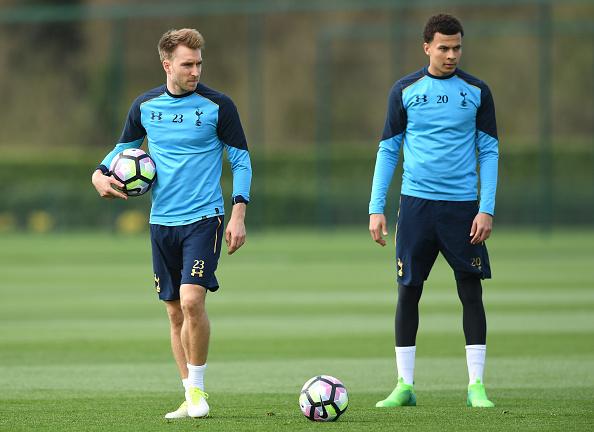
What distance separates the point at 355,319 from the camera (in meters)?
13.7

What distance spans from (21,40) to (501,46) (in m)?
15.3

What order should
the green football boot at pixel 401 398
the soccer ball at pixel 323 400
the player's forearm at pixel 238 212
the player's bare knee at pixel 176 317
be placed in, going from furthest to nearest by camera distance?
the green football boot at pixel 401 398
the player's bare knee at pixel 176 317
the player's forearm at pixel 238 212
the soccer ball at pixel 323 400

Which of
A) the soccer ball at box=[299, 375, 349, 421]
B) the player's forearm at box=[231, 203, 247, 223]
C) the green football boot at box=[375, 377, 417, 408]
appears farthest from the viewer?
the green football boot at box=[375, 377, 417, 408]

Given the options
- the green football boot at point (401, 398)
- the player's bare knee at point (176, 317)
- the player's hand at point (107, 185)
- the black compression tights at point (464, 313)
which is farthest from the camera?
the black compression tights at point (464, 313)

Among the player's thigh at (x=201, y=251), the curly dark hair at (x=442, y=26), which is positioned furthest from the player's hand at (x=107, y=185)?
the curly dark hair at (x=442, y=26)

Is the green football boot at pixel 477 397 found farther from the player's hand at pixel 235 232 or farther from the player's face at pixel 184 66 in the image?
the player's face at pixel 184 66

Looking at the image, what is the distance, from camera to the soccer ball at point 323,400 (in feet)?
23.2

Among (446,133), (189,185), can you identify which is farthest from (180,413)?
(446,133)

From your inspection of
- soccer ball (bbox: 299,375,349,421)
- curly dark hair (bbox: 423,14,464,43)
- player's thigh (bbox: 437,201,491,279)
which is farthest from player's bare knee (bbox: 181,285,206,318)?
curly dark hair (bbox: 423,14,464,43)

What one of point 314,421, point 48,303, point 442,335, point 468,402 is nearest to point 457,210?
point 468,402

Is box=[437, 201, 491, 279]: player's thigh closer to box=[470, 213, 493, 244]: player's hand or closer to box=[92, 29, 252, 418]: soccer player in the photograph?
box=[470, 213, 493, 244]: player's hand

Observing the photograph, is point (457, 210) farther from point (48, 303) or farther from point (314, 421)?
point (48, 303)

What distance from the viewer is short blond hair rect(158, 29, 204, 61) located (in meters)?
7.27

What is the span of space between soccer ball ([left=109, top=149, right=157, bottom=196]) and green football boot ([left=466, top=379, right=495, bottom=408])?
2290 millimetres
